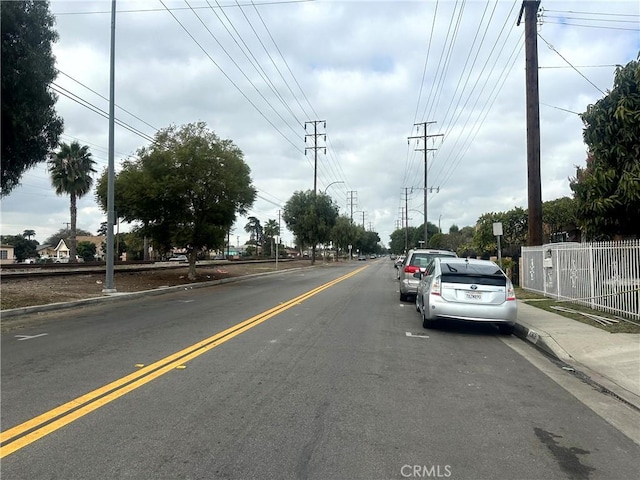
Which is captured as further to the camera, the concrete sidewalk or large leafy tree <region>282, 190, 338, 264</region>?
large leafy tree <region>282, 190, 338, 264</region>

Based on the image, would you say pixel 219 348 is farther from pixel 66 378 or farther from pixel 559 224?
pixel 559 224

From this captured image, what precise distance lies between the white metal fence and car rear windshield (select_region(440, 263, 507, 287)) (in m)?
2.96

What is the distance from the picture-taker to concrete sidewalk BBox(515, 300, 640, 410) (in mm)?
6414

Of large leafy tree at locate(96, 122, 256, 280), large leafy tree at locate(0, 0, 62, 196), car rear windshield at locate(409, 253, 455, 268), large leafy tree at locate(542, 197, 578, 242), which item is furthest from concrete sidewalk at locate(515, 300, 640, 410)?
large leafy tree at locate(542, 197, 578, 242)

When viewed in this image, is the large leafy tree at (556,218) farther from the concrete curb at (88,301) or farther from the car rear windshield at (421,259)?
the concrete curb at (88,301)

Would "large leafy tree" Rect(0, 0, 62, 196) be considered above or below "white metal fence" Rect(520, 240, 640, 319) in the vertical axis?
→ above

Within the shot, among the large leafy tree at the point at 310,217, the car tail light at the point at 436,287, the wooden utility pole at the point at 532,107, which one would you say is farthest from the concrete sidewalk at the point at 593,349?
the large leafy tree at the point at 310,217

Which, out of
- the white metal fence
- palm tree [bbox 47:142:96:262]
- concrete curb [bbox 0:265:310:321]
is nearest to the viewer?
the white metal fence

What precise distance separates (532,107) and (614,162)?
5443mm

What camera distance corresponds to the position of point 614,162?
1164cm

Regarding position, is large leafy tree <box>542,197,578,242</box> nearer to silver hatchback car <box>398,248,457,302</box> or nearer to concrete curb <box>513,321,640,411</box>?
silver hatchback car <box>398,248,457,302</box>
